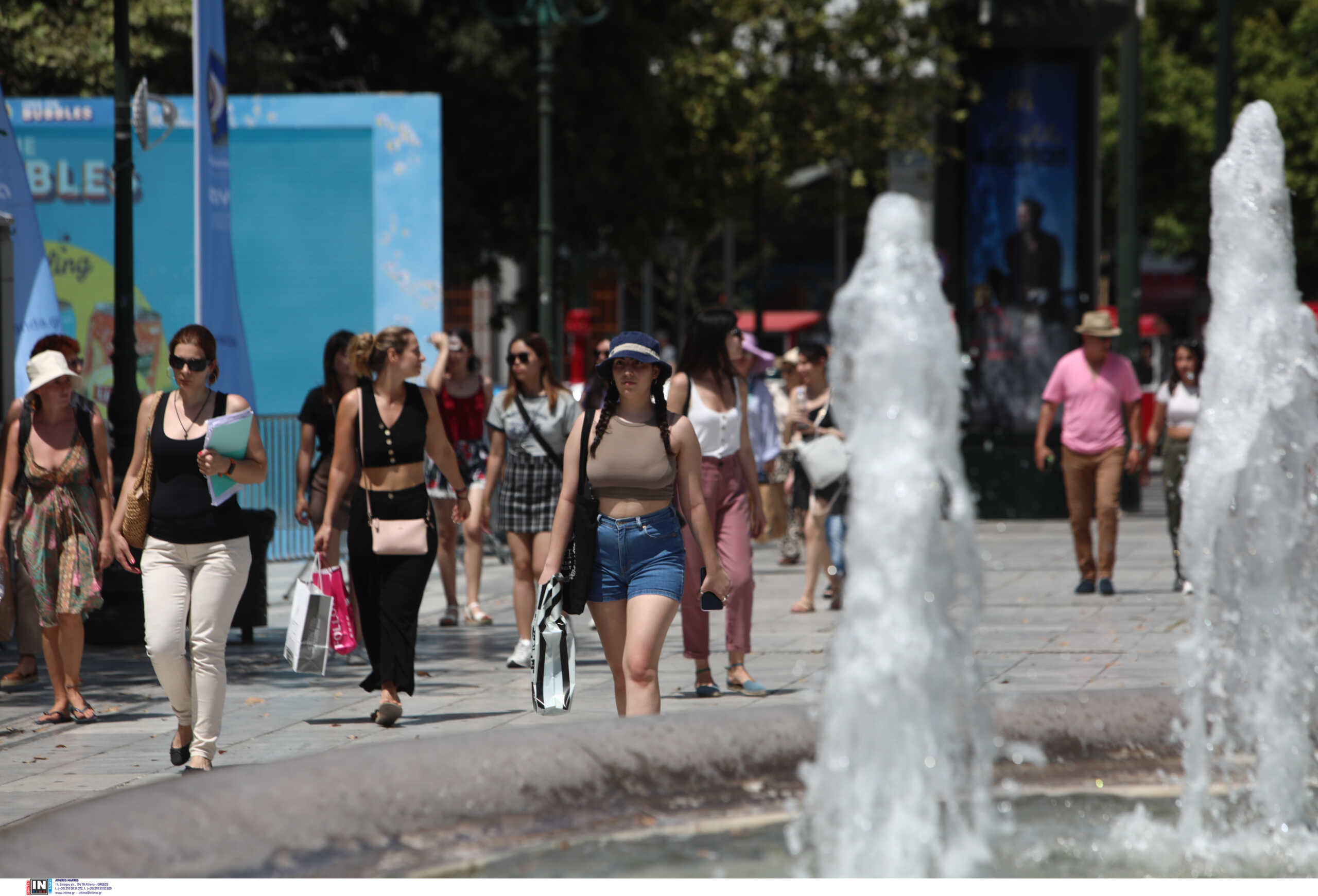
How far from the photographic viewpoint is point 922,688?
4297mm

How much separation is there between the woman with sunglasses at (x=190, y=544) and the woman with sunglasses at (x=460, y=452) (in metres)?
4.30

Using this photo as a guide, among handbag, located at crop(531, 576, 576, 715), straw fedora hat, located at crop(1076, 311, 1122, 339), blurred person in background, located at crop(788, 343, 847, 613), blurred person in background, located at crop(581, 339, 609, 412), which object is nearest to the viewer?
handbag, located at crop(531, 576, 576, 715)

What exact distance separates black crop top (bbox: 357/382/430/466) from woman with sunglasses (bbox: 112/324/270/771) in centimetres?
90

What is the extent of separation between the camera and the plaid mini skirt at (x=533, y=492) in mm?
9648

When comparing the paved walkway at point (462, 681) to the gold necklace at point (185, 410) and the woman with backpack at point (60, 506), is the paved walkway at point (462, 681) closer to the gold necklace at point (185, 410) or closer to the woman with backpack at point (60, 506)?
the woman with backpack at point (60, 506)

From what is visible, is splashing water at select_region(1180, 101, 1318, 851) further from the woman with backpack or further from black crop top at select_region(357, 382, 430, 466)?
the woman with backpack

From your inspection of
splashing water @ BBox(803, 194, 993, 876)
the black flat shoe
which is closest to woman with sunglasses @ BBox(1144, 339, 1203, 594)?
the black flat shoe

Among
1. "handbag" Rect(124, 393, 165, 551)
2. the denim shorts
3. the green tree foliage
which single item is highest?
the green tree foliage

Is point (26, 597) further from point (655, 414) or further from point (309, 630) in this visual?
point (655, 414)

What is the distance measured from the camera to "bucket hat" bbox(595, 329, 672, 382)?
636 cm

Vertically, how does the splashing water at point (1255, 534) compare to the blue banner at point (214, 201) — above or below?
below

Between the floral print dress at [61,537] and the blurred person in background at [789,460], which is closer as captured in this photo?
the floral print dress at [61,537]

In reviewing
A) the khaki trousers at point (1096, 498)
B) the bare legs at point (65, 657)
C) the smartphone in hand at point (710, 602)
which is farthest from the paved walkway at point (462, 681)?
the smartphone in hand at point (710, 602)

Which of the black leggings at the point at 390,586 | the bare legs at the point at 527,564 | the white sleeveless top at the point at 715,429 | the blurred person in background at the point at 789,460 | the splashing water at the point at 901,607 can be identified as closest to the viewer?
the splashing water at the point at 901,607
